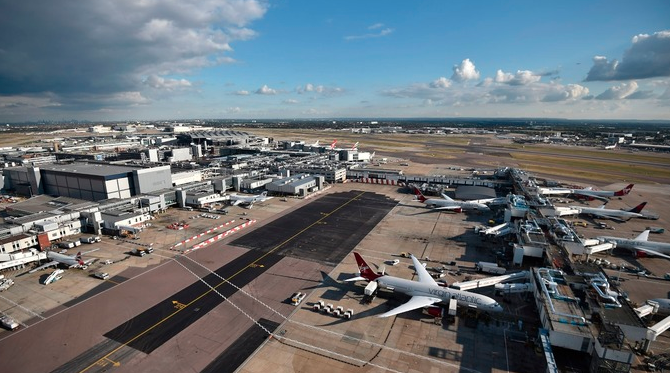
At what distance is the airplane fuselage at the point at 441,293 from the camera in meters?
41.2

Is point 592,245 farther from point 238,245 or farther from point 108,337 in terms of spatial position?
point 108,337

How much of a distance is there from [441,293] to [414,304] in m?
4.42

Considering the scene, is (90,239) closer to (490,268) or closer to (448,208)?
(490,268)

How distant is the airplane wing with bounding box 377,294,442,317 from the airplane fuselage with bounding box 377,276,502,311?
0.60m

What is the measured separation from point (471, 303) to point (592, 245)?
38.1m

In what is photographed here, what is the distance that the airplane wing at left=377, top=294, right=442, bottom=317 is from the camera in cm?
3987

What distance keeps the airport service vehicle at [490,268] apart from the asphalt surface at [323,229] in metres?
23.4

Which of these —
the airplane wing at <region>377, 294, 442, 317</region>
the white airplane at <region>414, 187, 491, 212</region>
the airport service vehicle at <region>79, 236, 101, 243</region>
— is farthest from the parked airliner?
the airport service vehicle at <region>79, 236, 101, 243</region>

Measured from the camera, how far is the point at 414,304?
41594 millimetres

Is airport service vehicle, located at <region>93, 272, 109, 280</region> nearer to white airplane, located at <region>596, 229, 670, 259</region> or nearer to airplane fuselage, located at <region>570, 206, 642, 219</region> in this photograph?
white airplane, located at <region>596, 229, 670, 259</region>

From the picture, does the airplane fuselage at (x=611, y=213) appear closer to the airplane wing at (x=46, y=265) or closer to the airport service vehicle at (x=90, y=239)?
the airport service vehicle at (x=90, y=239)

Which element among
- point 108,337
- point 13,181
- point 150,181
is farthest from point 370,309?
point 13,181

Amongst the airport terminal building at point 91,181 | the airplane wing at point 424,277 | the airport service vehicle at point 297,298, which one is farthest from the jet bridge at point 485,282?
the airport terminal building at point 91,181

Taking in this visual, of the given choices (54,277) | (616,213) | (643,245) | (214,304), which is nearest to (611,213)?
(616,213)
